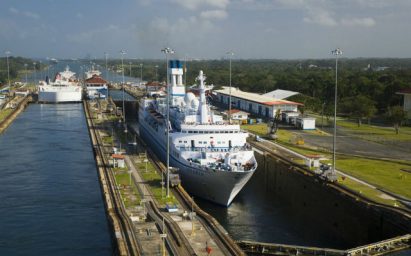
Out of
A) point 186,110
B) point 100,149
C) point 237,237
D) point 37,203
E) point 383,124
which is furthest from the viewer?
point 383,124

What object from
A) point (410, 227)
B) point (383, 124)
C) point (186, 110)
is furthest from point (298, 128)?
point (410, 227)

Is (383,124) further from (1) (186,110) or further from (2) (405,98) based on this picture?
(1) (186,110)

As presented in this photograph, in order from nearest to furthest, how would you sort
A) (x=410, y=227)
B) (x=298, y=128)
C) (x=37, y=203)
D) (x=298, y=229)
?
1. (x=410, y=227)
2. (x=298, y=229)
3. (x=37, y=203)
4. (x=298, y=128)

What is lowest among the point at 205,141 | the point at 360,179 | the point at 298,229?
the point at 298,229

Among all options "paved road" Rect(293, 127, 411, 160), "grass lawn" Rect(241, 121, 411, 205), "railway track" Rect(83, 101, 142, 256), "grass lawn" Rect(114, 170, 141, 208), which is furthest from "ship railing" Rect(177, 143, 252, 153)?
"paved road" Rect(293, 127, 411, 160)

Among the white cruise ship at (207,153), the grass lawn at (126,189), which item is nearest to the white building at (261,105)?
the white cruise ship at (207,153)

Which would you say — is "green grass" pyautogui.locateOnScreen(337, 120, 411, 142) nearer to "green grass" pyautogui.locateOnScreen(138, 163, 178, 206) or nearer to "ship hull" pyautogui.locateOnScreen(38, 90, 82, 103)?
"green grass" pyautogui.locateOnScreen(138, 163, 178, 206)

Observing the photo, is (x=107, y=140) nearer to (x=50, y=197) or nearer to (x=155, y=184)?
(x=50, y=197)
